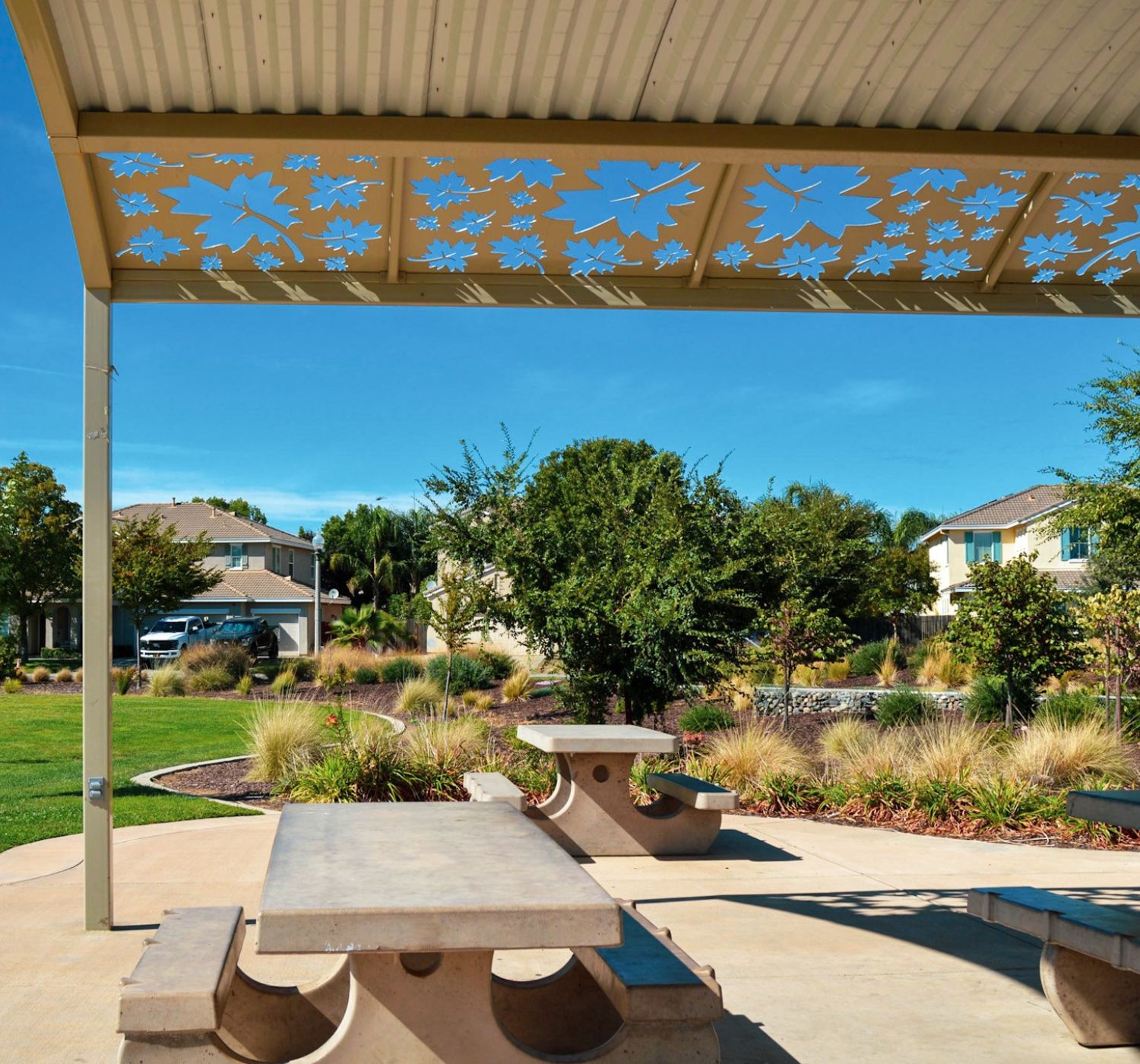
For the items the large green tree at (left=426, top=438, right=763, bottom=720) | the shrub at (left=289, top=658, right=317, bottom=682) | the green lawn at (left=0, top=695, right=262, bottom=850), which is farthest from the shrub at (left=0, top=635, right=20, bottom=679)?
the large green tree at (left=426, top=438, right=763, bottom=720)

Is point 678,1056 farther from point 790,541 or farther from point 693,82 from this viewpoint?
point 790,541

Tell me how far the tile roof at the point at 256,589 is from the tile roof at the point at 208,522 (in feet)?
6.29

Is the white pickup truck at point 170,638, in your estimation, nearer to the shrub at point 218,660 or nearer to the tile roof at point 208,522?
the shrub at point 218,660

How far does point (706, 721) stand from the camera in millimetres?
19000

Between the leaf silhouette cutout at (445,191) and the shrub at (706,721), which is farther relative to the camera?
the shrub at (706,721)

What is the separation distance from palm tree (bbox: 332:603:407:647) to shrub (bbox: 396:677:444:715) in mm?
18407

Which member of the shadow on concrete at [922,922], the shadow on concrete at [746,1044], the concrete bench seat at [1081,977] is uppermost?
the concrete bench seat at [1081,977]

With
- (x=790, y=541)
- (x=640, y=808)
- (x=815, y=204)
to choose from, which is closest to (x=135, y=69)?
(x=815, y=204)

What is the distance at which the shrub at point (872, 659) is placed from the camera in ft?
112

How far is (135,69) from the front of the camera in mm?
5012

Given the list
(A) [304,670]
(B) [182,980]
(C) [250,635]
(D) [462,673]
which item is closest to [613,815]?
(B) [182,980]

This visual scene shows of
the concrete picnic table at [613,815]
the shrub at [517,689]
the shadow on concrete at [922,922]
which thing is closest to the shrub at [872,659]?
the shrub at [517,689]

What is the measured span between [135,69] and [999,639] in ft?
56.9

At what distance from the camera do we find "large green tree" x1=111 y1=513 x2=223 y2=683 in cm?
3591
